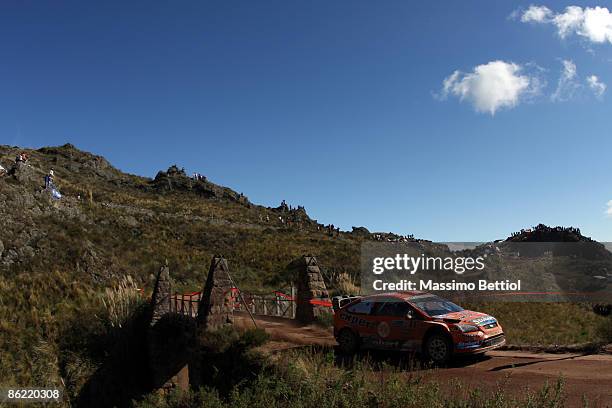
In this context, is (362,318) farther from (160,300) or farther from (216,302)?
(160,300)

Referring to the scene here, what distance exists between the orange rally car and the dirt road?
0.51 metres

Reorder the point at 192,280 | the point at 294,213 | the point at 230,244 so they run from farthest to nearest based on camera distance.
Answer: the point at 294,213 < the point at 230,244 < the point at 192,280

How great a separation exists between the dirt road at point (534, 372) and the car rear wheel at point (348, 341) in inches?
28.5

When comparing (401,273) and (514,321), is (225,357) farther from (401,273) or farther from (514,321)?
(401,273)

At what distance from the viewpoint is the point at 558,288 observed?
104 feet

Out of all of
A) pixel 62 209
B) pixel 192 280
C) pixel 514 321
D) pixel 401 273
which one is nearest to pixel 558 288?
pixel 401 273

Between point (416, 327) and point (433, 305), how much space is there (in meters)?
0.93

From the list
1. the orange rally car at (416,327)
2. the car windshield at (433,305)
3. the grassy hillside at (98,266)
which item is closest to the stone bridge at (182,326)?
the grassy hillside at (98,266)

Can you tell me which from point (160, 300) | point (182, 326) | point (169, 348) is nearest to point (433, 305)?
point (182, 326)

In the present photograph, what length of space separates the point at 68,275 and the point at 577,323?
2334cm

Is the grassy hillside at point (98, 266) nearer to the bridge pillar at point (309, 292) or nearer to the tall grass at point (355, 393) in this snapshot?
the bridge pillar at point (309, 292)

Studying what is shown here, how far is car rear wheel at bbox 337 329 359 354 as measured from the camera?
1266cm

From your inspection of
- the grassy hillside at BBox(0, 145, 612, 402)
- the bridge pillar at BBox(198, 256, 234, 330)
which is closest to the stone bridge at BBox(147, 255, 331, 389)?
the bridge pillar at BBox(198, 256, 234, 330)

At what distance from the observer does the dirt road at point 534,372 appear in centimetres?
809
